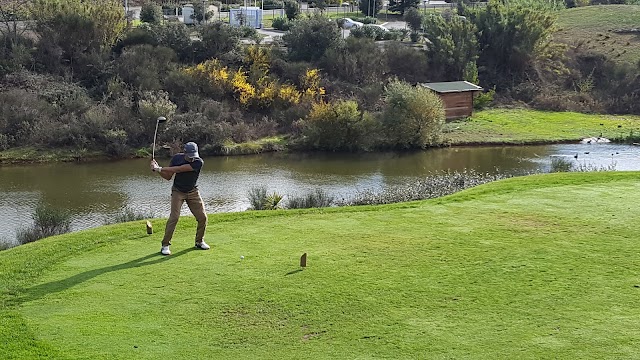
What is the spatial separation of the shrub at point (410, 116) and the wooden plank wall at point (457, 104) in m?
5.99

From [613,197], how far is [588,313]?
988 centimetres

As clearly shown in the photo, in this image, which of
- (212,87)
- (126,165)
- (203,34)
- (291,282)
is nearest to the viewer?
(291,282)

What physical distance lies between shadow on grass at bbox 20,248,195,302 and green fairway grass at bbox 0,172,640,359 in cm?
5

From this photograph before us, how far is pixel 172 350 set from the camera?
37.3 ft

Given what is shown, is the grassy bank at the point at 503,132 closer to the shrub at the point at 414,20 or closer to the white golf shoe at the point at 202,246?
the shrub at the point at 414,20

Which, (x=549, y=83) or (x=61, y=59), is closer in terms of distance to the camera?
(x=61, y=59)

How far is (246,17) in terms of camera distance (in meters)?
62.4

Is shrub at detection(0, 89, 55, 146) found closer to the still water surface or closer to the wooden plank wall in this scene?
the still water surface

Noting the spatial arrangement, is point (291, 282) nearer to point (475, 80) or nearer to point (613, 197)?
point (613, 197)

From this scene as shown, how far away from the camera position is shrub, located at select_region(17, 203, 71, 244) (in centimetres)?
2259

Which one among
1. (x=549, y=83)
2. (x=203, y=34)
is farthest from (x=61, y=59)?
(x=549, y=83)

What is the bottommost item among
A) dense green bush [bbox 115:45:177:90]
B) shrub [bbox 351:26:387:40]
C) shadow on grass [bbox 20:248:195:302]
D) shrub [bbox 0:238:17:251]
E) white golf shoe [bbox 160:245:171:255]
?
shrub [bbox 0:238:17:251]

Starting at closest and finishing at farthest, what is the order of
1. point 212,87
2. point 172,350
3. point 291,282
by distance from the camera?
point 172,350, point 291,282, point 212,87

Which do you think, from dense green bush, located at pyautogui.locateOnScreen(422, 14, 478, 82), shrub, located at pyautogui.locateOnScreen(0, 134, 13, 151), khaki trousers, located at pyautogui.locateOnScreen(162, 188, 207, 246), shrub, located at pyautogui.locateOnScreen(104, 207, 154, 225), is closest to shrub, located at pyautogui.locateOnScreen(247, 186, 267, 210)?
shrub, located at pyautogui.locateOnScreen(104, 207, 154, 225)
